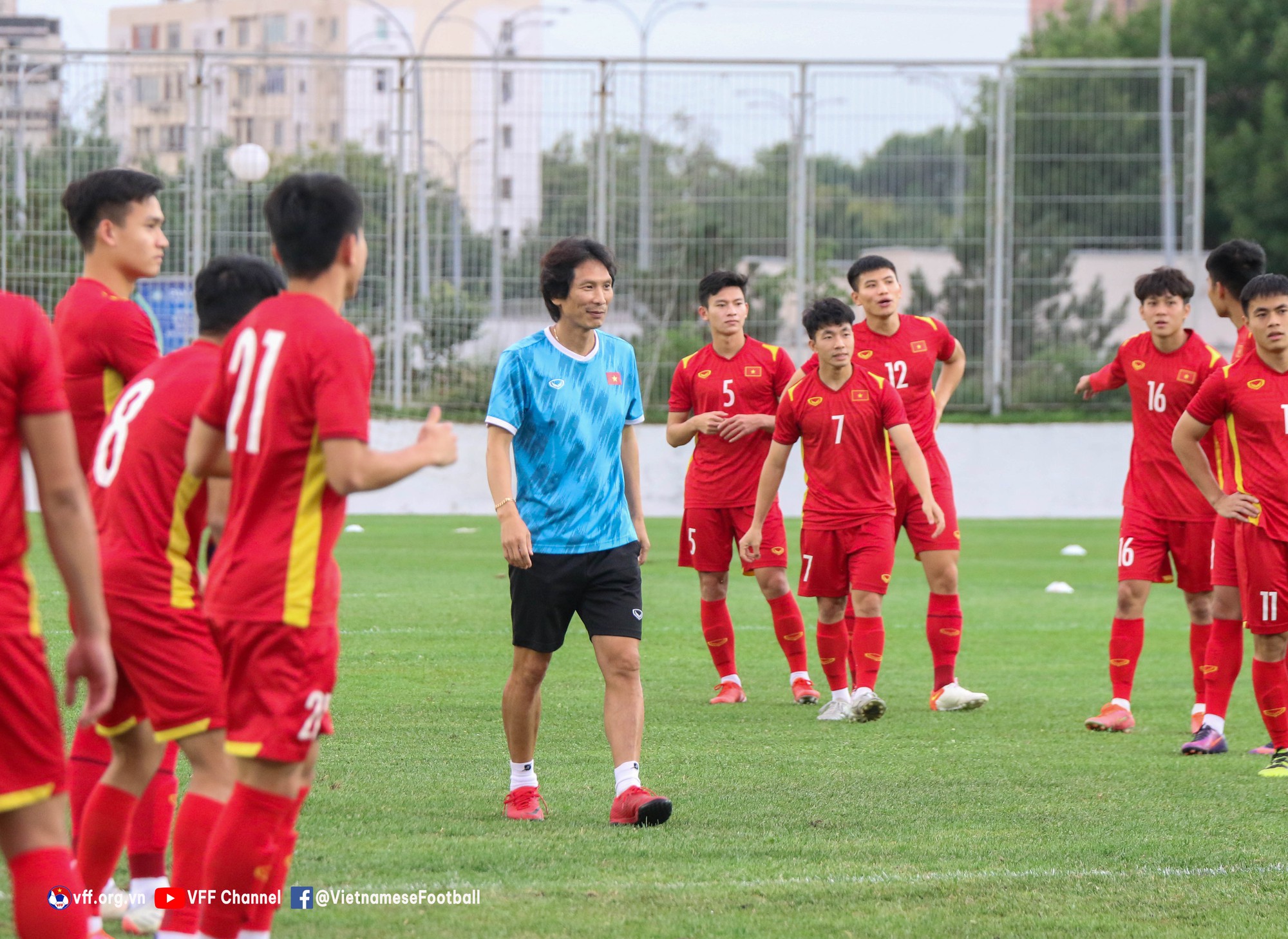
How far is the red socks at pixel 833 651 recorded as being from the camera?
29.1 feet

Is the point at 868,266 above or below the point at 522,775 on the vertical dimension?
above

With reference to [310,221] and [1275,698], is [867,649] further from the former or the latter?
Result: [310,221]

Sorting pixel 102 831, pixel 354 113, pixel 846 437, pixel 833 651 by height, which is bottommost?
pixel 833 651

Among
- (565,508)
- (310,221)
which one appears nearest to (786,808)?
(565,508)

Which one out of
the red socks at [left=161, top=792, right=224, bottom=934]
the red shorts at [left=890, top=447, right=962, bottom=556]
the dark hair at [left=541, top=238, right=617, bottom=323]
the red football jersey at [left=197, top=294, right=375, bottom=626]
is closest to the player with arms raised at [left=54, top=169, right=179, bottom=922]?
the red socks at [left=161, top=792, right=224, bottom=934]

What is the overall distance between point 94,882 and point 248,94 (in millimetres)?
23079

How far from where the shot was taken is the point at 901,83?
24.9 m

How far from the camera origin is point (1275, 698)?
7.34 meters

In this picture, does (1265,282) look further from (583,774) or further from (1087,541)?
(1087,541)

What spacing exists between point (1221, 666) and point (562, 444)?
382cm

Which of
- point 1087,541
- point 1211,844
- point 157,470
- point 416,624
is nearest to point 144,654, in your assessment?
point 157,470

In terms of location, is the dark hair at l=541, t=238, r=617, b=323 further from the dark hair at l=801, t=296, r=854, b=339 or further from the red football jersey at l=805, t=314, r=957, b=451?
the red football jersey at l=805, t=314, r=957, b=451

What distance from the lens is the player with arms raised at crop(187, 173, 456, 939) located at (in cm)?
367

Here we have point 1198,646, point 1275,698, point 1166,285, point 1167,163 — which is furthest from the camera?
point 1167,163
